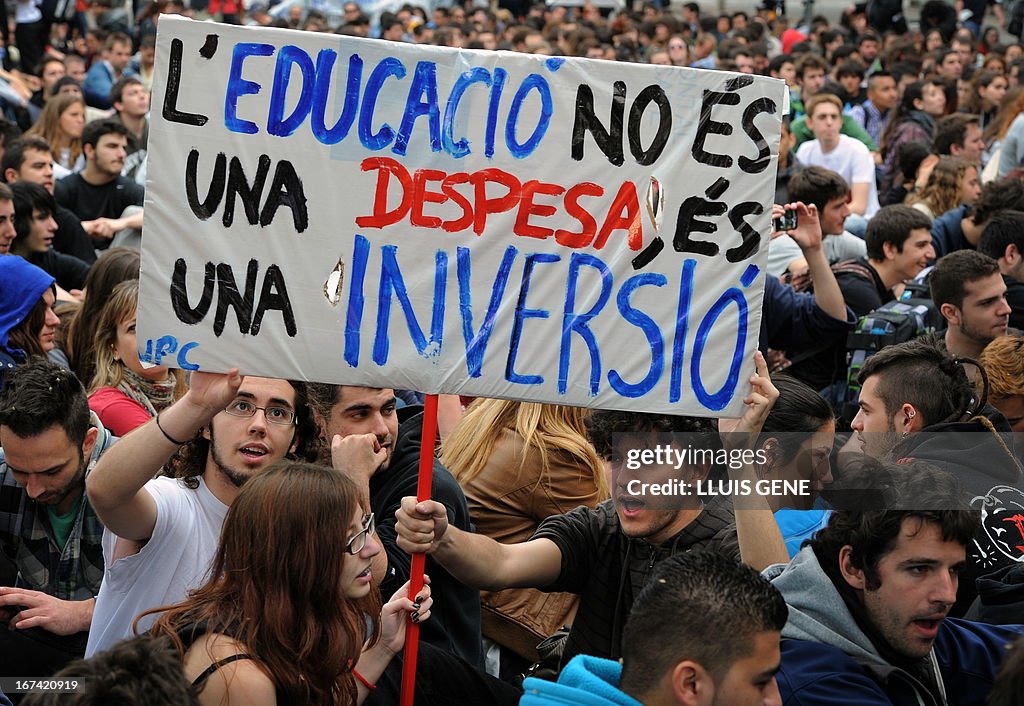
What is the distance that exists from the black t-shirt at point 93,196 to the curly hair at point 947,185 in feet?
18.5

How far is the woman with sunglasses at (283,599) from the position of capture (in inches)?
106


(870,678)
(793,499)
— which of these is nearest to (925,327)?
(793,499)

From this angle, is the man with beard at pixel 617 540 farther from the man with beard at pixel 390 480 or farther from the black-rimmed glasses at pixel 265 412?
the black-rimmed glasses at pixel 265 412

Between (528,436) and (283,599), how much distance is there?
1.68m

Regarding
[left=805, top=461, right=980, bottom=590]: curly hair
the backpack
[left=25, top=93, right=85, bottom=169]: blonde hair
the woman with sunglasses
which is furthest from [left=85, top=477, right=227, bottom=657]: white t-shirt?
[left=25, top=93, right=85, bottom=169]: blonde hair

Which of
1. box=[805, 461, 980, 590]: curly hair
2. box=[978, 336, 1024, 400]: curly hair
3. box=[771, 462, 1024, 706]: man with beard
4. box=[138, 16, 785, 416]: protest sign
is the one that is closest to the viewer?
box=[771, 462, 1024, 706]: man with beard

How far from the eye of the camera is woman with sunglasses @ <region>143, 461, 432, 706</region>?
269 centimetres

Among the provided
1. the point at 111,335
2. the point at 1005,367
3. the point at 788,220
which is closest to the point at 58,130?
the point at 111,335

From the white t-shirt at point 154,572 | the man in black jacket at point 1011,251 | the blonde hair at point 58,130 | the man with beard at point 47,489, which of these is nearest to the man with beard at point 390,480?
the white t-shirt at point 154,572

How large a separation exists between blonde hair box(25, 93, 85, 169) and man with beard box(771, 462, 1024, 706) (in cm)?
895

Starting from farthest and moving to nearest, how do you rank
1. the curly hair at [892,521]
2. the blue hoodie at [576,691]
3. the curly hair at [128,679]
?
the curly hair at [892,521] < the blue hoodie at [576,691] < the curly hair at [128,679]

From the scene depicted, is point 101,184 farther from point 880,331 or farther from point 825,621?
point 825,621

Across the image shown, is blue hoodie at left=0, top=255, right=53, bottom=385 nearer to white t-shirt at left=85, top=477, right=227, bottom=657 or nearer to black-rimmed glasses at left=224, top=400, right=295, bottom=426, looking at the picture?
black-rimmed glasses at left=224, top=400, right=295, bottom=426

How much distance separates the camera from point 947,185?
8.73m
